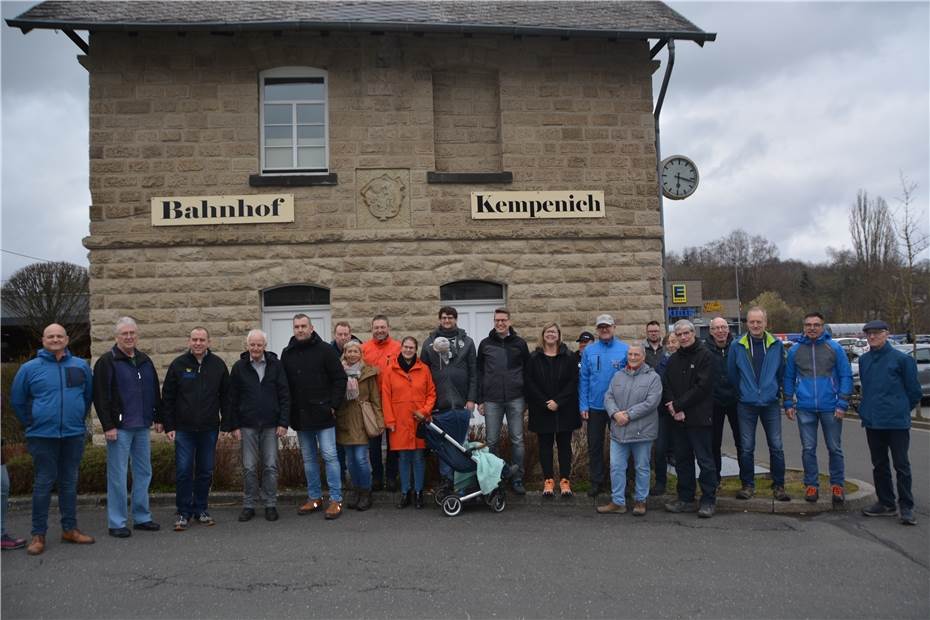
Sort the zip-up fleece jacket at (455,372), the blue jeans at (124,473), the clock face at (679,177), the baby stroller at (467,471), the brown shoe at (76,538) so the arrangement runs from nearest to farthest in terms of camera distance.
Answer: the brown shoe at (76,538) < the blue jeans at (124,473) < the baby stroller at (467,471) < the zip-up fleece jacket at (455,372) < the clock face at (679,177)

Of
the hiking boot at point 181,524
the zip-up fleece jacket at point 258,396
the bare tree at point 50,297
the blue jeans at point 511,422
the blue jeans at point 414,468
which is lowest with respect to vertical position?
the hiking boot at point 181,524

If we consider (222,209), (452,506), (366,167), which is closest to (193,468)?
(452,506)

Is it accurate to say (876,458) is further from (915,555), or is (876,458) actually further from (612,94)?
(612,94)

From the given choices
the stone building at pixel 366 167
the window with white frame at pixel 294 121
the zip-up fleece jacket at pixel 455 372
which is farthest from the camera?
the window with white frame at pixel 294 121

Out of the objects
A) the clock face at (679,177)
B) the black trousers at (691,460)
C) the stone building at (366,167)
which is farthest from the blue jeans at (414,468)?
the clock face at (679,177)

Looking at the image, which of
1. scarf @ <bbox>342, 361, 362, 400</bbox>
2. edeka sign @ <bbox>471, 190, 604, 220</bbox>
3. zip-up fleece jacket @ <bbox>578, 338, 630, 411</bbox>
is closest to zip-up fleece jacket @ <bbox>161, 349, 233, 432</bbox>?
scarf @ <bbox>342, 361, 362, 400</bbox>

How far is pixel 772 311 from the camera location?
7094cm

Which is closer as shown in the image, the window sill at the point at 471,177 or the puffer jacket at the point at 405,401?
the puffer jacket at the point at 405,401

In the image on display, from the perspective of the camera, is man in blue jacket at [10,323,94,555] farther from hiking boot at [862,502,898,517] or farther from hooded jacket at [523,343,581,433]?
hiking boot at [862,502,898,517]

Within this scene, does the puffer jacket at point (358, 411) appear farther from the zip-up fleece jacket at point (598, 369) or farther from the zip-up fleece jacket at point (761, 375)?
the zip-up fleece jacket at point (761, 375)

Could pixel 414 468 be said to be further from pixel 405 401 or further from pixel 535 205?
pixel 535 205

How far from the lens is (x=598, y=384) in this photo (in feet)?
26.6

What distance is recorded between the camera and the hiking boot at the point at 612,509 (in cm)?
775

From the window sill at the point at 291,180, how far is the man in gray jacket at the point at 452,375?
4481 mm
